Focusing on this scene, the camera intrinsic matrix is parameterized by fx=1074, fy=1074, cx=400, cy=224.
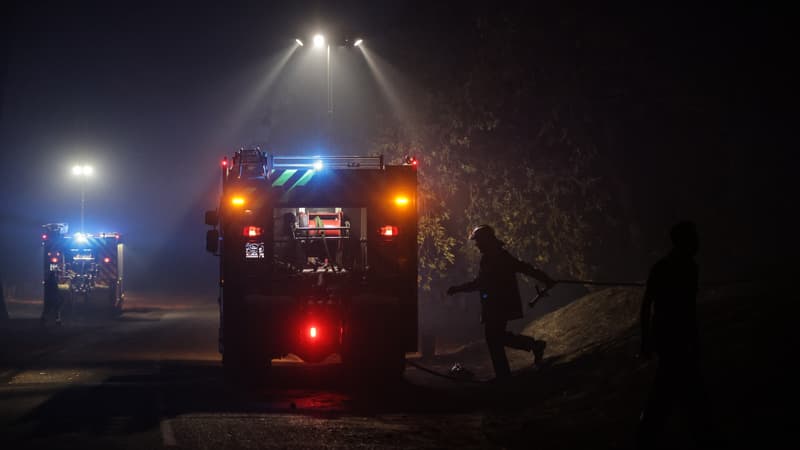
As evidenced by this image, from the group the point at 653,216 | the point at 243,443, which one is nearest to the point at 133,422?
the point at 243,443

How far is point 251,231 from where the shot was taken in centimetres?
1441

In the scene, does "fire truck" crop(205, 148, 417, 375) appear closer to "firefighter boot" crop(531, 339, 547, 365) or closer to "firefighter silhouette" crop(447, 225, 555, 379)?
"firefighter silhouette" crop(447, 225, 555, 379)

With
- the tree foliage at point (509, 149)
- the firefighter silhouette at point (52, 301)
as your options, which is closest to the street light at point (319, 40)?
the tree foliage at point (509, 149)

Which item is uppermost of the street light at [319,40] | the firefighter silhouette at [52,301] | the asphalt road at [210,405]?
the street light at [319,40]

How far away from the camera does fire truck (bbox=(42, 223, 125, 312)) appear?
31.1 m

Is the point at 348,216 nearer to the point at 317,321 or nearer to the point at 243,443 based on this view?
the point at 317,321

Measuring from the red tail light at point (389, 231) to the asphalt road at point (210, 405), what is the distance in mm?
1927

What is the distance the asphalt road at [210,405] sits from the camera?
9672 mm

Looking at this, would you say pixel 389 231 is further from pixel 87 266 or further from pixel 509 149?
pixel 87 266

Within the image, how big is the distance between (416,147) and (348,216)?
28.8 ft

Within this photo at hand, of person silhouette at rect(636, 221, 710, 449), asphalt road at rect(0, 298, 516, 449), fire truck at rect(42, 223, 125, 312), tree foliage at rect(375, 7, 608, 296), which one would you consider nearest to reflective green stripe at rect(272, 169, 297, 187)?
asphalt road at rect(0, 298, 516, 449)

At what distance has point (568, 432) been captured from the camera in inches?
377

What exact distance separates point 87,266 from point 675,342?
87.9 feet

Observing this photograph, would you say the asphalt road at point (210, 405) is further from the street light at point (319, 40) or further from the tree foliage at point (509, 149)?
the street light at point (319, 40)
